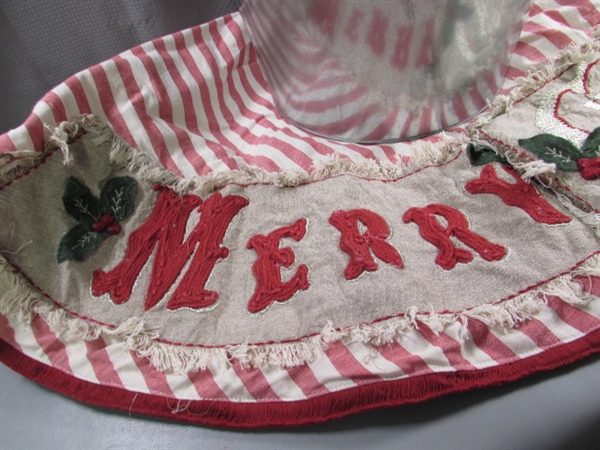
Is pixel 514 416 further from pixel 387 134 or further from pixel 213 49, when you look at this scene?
pixel 213 49

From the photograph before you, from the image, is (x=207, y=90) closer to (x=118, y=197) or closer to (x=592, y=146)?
(x=118, y=197)

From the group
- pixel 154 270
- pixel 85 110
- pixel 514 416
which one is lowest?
pixel 514 416

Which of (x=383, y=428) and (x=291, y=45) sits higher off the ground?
(x=291, y=45)

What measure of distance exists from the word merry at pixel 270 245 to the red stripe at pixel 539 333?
7 centimetres

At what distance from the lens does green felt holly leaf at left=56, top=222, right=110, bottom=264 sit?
1.60 feet

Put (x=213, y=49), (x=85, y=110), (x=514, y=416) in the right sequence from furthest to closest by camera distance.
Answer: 1. (x=213, y=49)
2. (x=85, y=110)
3. (x=514, y=416)

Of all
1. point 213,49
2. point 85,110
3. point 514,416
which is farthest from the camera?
point 213,49

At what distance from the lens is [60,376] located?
447 millimetres

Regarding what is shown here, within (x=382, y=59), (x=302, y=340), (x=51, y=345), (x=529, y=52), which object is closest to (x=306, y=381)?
(x=302, y=340)

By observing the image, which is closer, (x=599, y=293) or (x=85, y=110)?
(x=599, y=293)

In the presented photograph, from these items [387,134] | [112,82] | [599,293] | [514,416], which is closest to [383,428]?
[514,416]

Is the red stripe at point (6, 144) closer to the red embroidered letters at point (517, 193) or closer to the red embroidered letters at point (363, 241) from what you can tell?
the red embroidered letters at point (363, 241)

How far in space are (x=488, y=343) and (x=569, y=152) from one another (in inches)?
8.9

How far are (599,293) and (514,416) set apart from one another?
13cm
